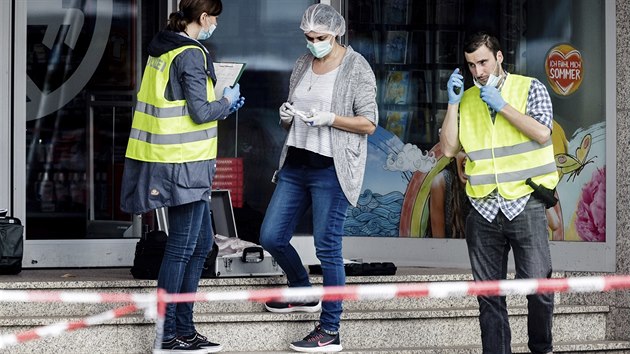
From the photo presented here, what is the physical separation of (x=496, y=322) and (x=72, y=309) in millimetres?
2353

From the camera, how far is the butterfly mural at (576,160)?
771 centimetres

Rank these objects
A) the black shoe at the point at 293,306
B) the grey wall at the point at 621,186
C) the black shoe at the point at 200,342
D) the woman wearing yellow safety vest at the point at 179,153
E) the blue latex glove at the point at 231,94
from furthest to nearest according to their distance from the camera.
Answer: the grey wall at the point at 621,186 → the black shoe at the point at 293,306 → the blue latex glove at the point at 231,94 → the black shoe at the point at 200,342 → the woman wearing yellow safety vest at the point at 179,153

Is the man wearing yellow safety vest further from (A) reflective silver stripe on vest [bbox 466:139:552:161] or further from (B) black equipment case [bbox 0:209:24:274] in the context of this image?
(B) black equipment case [bbox 0:209:24:274]

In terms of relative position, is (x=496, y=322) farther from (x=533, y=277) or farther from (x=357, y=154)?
(x=357, y=154)

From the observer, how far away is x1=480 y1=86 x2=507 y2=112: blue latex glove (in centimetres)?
577

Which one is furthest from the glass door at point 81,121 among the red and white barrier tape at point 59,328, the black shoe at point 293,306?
the black shoe at point 293,306

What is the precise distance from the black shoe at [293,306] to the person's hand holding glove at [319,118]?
107cm

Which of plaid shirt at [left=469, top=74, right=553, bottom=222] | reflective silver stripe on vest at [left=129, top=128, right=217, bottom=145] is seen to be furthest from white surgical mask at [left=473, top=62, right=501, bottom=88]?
reflective silver stripe on vest at [left=129, top=128, right=217, bottom=145]

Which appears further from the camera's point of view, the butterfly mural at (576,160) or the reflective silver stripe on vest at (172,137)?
the butterfly mural at (576,160)

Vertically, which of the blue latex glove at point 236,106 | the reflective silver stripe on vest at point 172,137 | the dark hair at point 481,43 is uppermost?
the dark hair at point 481,43

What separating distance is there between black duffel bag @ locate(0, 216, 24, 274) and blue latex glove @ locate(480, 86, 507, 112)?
3.15 metres

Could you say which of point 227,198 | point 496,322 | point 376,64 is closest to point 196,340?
point 496,322

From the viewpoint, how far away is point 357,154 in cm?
642

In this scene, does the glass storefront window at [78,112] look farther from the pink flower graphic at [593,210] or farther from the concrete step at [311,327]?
the pink flower graphic at [593,210]
